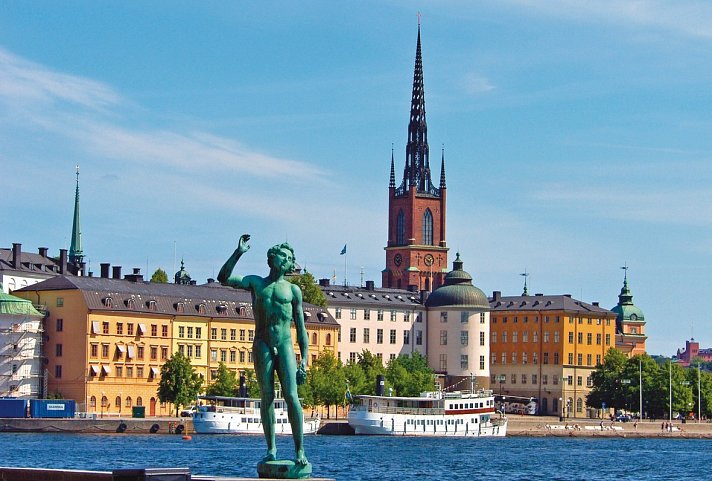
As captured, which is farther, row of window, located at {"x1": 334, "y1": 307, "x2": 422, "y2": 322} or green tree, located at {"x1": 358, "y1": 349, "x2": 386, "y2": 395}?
row of window, located at {"x1": 334, "y1": 307, "x2": 422, "y2": 322}

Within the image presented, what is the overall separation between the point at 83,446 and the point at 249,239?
229ft

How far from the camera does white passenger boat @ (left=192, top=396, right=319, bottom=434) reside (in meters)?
129

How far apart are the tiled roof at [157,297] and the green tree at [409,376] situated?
883 cm

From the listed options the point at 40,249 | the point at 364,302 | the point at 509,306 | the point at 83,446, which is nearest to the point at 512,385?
the point at 509,306

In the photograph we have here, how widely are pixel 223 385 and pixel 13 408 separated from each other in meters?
23.2

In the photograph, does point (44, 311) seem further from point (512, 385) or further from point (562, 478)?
point (562, 478)

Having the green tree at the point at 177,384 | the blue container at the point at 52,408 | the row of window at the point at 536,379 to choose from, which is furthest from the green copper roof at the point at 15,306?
the row of window at the point at 536,379

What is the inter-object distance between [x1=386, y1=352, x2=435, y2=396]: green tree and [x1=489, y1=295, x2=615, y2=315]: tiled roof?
81.7 feet

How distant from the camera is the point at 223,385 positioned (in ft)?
475

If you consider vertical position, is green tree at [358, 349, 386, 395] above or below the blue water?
above

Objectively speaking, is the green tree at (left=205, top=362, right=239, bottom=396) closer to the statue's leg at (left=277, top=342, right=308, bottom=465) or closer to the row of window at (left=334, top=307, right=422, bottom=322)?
the row of window at (left=334, top=307, right=422, bottom=322)

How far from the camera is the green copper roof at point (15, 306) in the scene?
456ft

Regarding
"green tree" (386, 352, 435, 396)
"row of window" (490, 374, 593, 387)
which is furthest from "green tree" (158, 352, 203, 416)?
"row of window" (490, 374, 593, 387)

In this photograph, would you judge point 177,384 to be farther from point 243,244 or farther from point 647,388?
point 243,244
